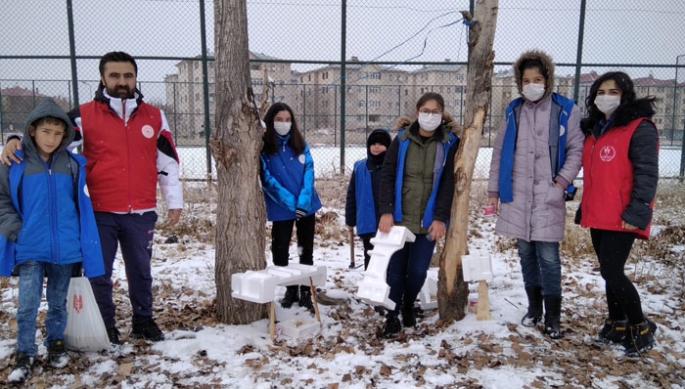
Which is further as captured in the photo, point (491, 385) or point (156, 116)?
point (156, 116)

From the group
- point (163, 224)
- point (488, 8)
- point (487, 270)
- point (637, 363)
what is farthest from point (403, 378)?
point (163, 224)

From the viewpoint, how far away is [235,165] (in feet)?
12.0

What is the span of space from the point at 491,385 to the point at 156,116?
2813 millimetres

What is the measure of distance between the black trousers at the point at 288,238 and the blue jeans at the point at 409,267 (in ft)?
2.80

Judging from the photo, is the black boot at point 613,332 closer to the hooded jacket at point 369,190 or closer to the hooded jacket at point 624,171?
the hooded jacket at point 624,171

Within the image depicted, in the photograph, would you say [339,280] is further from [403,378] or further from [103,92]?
[103,92]

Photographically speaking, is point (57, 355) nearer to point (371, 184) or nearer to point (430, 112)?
point (371, 184)

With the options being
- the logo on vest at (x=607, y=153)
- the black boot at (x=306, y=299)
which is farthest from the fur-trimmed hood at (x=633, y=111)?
the black boot at (x=306, y=299)

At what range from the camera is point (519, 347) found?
3.35 meters

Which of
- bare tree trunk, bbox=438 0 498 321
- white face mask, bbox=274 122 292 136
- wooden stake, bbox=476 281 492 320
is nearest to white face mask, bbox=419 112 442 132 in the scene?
bare tree trunk, bbox=438 0 498 321

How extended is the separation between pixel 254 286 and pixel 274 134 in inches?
50.9

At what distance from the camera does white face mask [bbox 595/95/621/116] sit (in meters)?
3.28

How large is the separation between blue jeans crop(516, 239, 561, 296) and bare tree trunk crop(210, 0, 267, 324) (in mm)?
2011

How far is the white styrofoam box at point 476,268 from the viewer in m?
3.66
